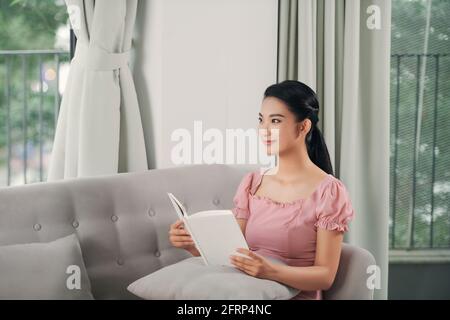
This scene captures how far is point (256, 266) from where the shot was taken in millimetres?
1615

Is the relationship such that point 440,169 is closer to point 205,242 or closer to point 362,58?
point 362,58

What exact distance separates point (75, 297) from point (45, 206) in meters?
0.28

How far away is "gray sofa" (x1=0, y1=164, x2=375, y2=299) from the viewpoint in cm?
183

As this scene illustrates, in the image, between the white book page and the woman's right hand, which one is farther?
the woman's right hand

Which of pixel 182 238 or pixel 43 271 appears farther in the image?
pixel 182 238

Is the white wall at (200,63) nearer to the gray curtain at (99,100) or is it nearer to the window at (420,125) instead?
the gray curtain at (99,100)

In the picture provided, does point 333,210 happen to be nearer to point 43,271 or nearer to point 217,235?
point 217,235

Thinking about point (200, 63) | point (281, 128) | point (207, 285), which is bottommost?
point (207, 285)

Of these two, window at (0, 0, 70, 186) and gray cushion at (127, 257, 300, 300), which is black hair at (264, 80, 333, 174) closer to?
gray cushion at (127, 257, 300, 300)

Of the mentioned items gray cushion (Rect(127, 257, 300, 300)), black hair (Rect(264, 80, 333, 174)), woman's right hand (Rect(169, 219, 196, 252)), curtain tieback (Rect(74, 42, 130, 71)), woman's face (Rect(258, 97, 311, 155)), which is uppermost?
curtain tieback (Rect(74, 42, 130, 71))

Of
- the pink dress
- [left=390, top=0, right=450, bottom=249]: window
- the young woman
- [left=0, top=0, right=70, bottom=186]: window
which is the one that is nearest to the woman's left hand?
Result: the young woman

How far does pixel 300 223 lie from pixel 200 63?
95cm

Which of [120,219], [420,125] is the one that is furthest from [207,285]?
[420,125]

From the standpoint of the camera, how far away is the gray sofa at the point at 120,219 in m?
1.83
